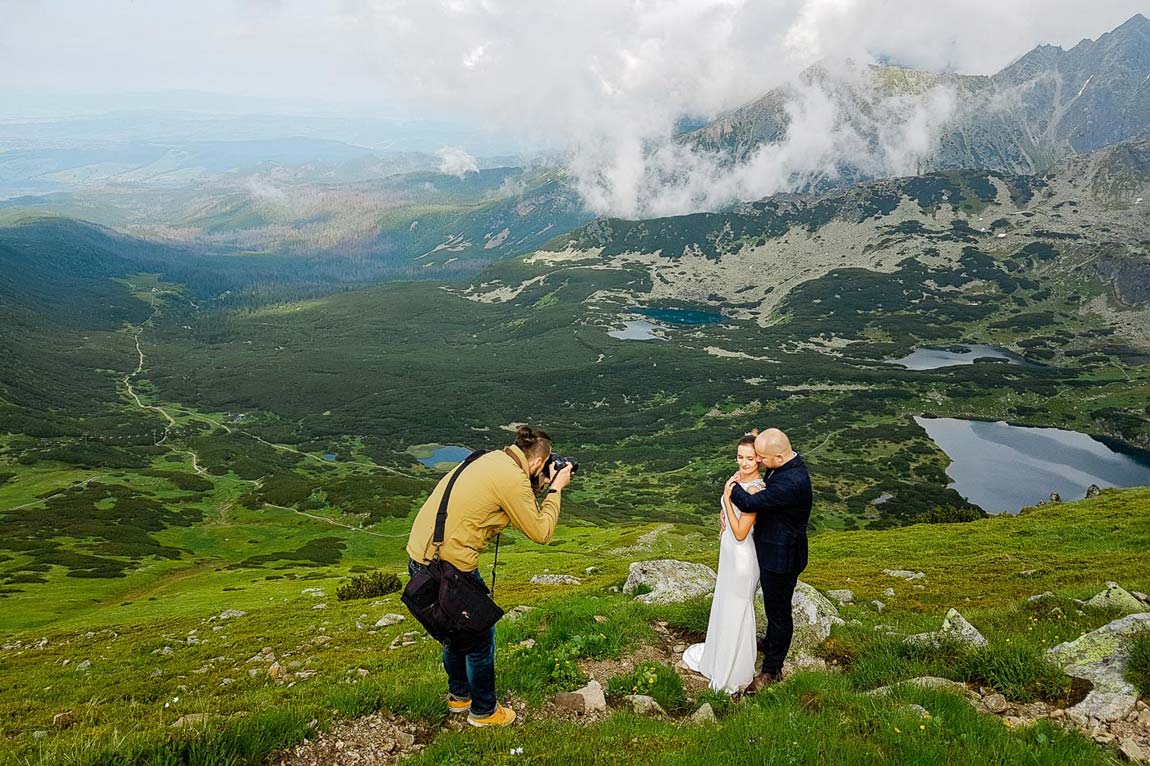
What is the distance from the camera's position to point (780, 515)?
9.46 meters

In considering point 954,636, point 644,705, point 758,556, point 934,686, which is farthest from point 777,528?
point 954,636

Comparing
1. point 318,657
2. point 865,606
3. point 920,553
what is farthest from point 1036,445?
point 318,657

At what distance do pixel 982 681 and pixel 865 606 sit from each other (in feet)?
32.6

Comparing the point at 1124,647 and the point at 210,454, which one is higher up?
the point at 1124,647

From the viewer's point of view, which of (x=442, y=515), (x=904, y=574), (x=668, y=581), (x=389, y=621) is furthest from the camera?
(x=904, y=574)

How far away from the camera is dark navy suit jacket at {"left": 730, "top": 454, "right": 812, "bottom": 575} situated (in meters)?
9.13

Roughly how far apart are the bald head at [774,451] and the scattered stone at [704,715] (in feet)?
12.7

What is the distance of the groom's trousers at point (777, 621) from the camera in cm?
969

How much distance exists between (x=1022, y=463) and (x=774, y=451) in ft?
645

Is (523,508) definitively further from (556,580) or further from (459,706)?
(556,580)

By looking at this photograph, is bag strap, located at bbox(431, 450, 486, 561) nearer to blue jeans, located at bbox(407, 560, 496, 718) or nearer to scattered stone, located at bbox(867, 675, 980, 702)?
blue jeans, located at bbox(407, 560, 496, 718)

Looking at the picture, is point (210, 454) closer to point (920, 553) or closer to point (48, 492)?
point (48, 492)

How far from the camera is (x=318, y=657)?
16.9 metres

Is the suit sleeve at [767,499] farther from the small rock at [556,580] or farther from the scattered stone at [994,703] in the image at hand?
the small rock at [556,580]
